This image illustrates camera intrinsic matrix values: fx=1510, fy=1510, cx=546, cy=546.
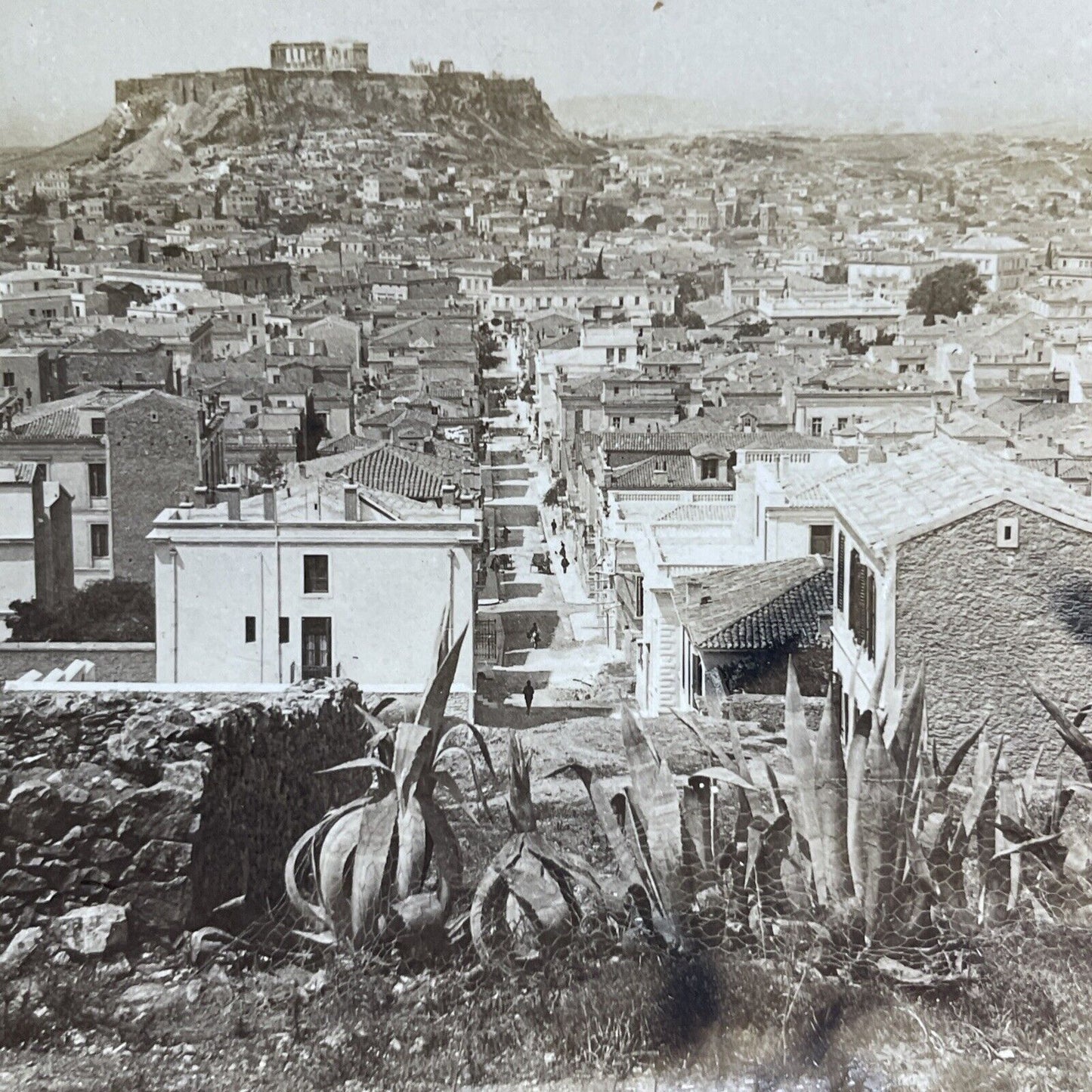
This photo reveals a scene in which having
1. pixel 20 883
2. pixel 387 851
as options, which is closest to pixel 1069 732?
pixel 387 851

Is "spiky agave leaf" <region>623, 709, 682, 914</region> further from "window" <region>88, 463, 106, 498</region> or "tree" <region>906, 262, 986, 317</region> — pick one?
"tree" <region>906, 262, 986, 317</region>

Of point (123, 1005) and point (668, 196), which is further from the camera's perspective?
point (668, 196)

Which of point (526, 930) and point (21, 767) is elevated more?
point (21, 767)

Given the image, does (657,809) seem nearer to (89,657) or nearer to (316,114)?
(89,657)

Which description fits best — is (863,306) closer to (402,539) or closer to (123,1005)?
(402,539)

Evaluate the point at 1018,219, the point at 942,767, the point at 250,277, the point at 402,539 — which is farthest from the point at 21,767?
the point at 1018,219

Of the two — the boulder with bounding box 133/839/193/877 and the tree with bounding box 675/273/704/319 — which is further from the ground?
the tree with bounding box 675/273/704/319

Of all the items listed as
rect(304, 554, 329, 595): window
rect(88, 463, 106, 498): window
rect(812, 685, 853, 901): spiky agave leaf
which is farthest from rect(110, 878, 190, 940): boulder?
rect(812, 685, 853, 901): spiky agave leaf
